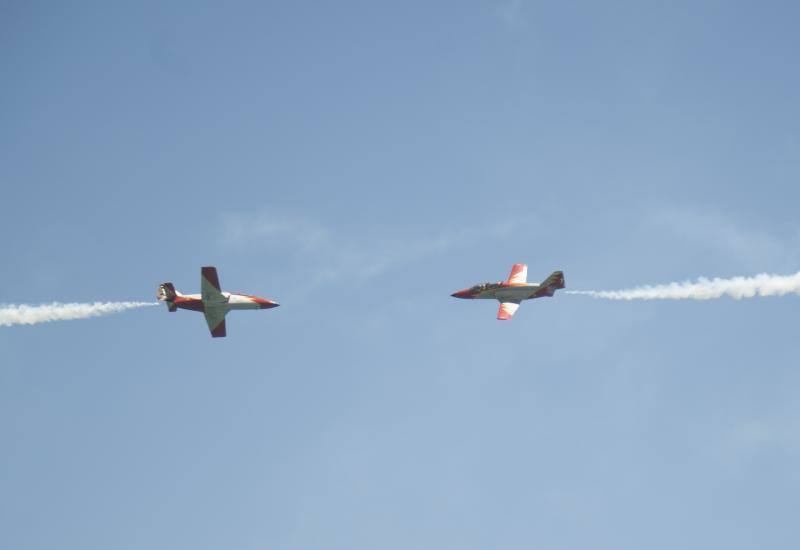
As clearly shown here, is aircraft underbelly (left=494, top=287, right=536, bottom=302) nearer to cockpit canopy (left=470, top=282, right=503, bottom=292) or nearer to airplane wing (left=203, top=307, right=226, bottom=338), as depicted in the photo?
cockpit canopy (left=470, top=282, right=503, bottom=292)

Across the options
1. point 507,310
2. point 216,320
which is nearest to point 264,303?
point 216,320

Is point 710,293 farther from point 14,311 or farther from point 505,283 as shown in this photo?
point 14,311

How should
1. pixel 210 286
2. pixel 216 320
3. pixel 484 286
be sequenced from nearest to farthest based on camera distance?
pixel 210 286
pixel 216 320
pixel 484 286

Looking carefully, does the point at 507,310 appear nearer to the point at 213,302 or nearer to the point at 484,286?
the point at 484,286

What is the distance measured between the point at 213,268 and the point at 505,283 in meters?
37.6

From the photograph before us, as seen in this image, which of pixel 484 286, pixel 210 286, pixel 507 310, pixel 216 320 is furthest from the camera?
pixel 484 286

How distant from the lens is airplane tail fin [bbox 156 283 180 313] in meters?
112

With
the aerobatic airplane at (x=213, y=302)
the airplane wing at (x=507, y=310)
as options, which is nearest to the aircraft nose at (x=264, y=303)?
the aerobatic airplane at (x=213, y=302)

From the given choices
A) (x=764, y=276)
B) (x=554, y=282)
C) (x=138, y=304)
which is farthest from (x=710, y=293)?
(x=138, y=304)

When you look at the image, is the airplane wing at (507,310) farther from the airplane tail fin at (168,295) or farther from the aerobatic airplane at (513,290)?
the airplane tail fin at (168,295)

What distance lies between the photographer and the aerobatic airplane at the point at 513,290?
121 m

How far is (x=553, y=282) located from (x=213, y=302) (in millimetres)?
40882

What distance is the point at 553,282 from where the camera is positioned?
120812 millimetres

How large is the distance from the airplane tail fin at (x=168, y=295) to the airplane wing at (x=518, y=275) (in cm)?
4151
